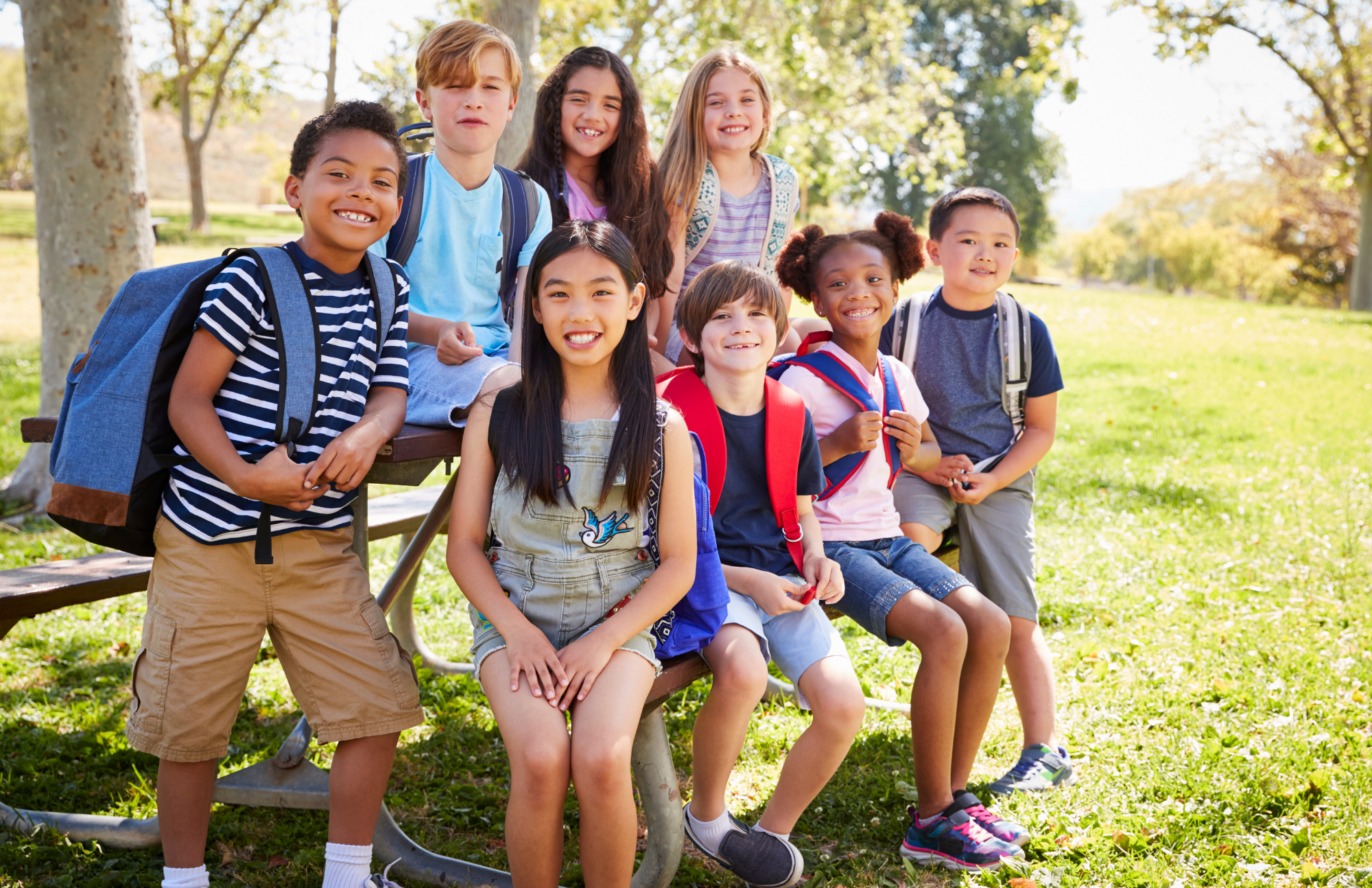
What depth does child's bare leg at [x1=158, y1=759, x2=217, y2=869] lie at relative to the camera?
2277 mm

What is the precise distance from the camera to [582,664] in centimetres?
208

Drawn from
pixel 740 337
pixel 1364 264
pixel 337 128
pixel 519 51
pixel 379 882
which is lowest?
pixel 379 882

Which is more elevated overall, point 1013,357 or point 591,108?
point 591,108

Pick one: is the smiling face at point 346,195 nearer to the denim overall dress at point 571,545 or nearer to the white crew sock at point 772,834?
the denim overall dress at point 571,545

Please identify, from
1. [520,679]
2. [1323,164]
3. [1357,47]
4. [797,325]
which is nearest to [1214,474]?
[797,325]

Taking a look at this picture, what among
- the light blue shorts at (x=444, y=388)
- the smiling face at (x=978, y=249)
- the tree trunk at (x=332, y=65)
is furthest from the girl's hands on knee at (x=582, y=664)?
the tree trunk at (x=332, y=65)

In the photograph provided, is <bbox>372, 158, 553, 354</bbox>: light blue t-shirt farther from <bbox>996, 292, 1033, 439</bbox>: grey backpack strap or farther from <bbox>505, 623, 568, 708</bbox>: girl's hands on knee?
<bbox>996, 292, 1033, 439</bbox>: grey backpack strap

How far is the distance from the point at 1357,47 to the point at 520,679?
63.7 ft

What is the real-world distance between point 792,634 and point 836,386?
2.55 feet

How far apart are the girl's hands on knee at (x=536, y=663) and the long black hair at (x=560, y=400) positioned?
0.28m

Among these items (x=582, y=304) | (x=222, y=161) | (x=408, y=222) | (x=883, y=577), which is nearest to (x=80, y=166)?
(x=408, y=222)

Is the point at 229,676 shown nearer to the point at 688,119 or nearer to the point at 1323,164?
the point at 688,119

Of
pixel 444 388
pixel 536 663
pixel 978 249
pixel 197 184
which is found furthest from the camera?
pixel 197 184

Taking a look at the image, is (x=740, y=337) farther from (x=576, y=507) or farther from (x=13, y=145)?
(x=13, y=145)
